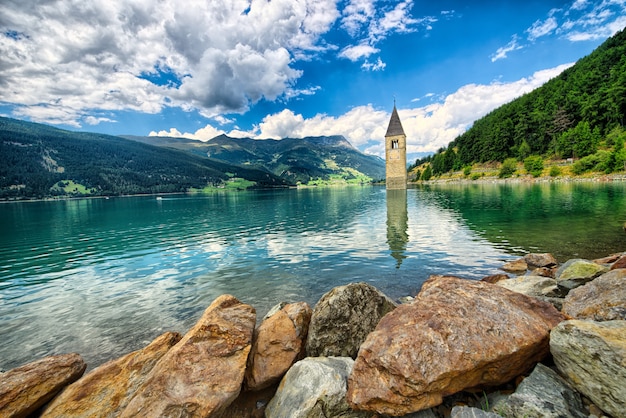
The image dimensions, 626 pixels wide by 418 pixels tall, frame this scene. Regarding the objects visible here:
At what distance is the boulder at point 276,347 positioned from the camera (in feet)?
24.7

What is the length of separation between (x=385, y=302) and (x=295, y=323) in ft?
10.0

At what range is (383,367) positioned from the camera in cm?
571

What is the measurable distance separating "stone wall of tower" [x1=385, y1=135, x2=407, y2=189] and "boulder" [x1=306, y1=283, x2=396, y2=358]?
14437 cm

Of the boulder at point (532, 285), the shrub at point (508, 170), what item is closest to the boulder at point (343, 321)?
the boulder at point (532, 285)

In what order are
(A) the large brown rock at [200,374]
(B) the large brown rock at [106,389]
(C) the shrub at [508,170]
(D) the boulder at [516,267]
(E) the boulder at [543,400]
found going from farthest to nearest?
(C) the shrub at [508,170] → (D) the boulder at [516,267] → (B) the large brown rock at [106,389] → (A) the large brown rock at [200,374] → (E) the boulder at [543,400]

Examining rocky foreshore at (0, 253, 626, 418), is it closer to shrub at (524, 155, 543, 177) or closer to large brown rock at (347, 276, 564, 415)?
large brown rock at (347, 276, 564, 415)

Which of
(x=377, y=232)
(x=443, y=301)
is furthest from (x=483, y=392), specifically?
(x=377, y=232)

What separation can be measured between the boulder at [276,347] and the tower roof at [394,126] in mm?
155984

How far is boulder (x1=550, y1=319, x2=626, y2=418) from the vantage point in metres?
4.44

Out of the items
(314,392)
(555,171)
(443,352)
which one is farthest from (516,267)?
(555,171)

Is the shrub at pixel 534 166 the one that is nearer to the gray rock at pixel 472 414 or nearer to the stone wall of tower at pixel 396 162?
the stone wall of tower at pixel 396 162

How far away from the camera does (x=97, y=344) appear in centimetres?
1198

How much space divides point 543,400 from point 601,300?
Answer: 436 centimetres

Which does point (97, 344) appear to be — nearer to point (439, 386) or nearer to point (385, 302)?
point (385, 302)
